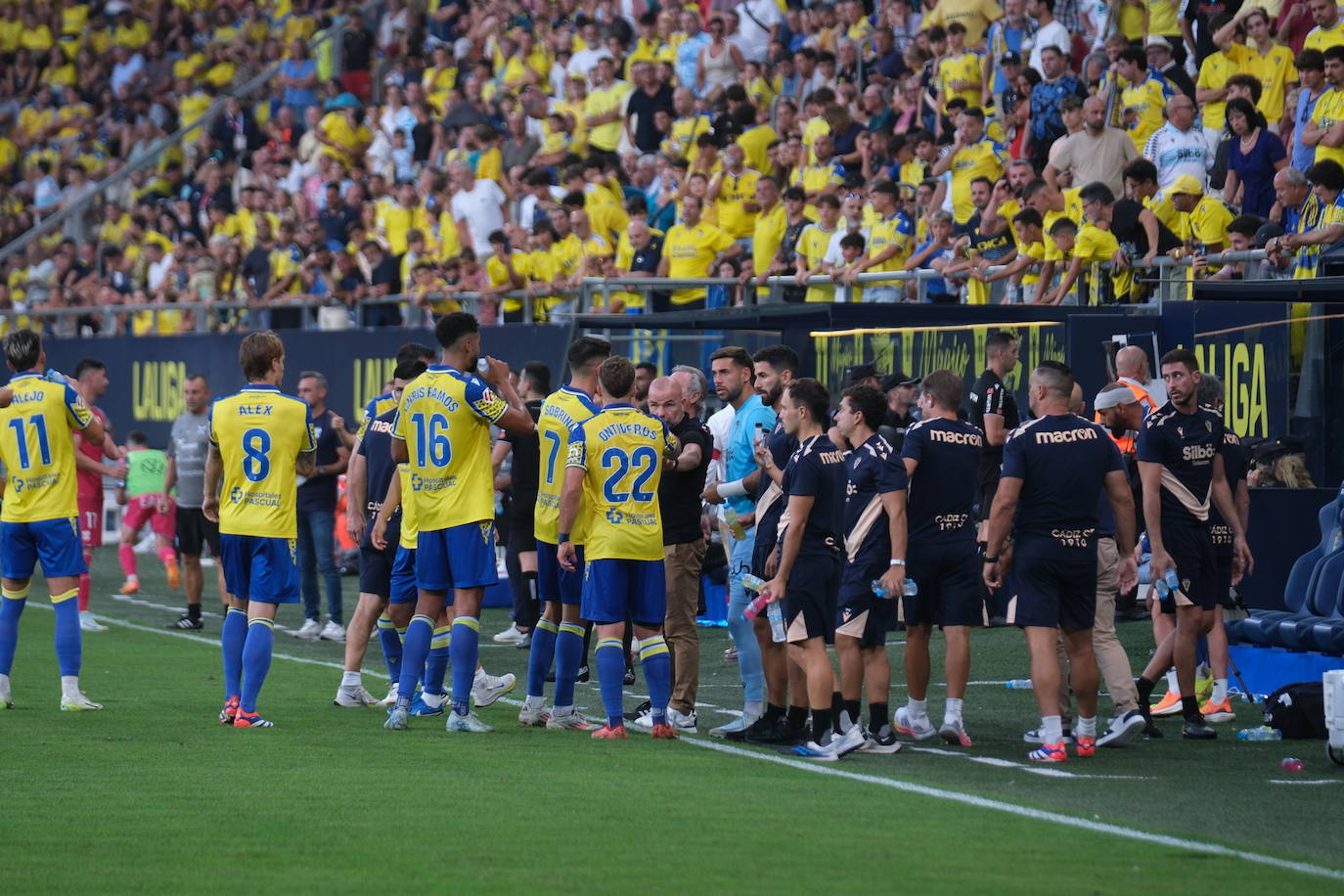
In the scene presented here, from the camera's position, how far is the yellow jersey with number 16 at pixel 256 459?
401 inches

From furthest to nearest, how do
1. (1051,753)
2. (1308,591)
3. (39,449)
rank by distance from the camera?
(1308,591) < (39,449) < (1051,753)

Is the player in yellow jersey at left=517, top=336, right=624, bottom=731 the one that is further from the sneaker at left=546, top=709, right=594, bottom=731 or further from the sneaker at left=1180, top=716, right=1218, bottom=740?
the sneaker at left=1180, top=716, right=1218, bottom=740

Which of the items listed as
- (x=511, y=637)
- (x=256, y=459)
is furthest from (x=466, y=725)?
(x=511, y=637)

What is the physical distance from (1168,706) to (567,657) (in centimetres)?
378

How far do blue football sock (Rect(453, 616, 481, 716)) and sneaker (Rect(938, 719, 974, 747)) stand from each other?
2.51 metres

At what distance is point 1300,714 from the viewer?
10.2 meters

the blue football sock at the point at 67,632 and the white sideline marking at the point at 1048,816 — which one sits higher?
the blue football sock at the point at 67,632

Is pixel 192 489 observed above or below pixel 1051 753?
A: above

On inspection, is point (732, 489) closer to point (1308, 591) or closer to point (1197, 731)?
point (1197, 731)

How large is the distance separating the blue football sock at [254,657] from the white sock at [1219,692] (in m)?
5.39

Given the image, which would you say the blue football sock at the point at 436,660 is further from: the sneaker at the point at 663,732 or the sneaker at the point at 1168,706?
the sneaker at the point at 1168,706

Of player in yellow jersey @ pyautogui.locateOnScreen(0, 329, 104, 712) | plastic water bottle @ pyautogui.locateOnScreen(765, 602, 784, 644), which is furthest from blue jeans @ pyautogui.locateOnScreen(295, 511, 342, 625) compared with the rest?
plastic water bottle @ pyautogui.locateOnScreen(765, 602, 784, 644)

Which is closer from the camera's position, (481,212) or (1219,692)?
(1219,692)

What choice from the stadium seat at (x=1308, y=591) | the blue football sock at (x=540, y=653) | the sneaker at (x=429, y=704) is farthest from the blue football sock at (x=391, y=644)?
the stadium seat at (x=1308, y=591)
